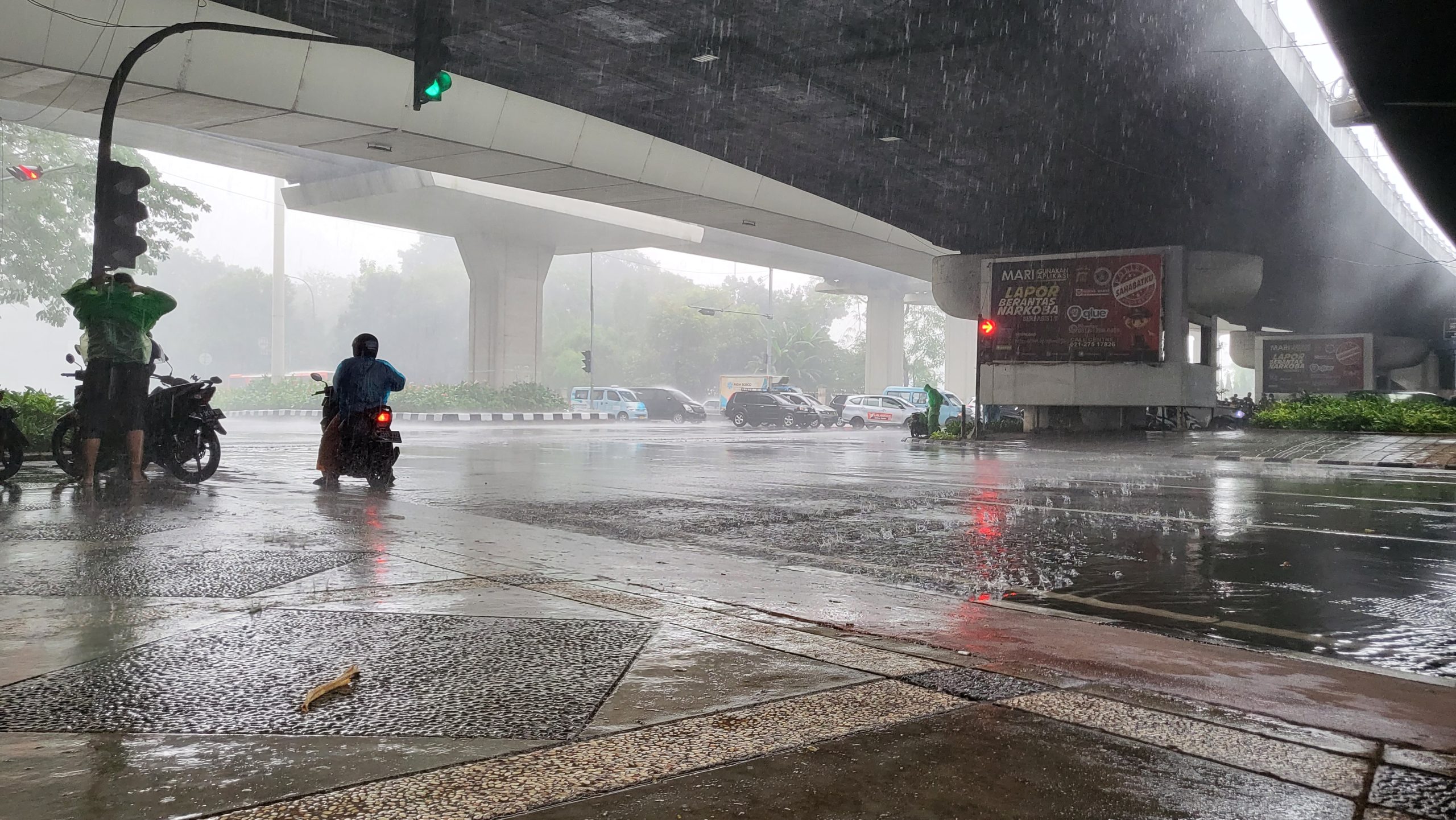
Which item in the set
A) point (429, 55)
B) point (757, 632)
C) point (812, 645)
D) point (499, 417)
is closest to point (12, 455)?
point (429, 55)

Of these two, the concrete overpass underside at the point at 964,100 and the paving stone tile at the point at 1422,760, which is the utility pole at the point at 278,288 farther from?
the paving stone tile at the point at 1422,760

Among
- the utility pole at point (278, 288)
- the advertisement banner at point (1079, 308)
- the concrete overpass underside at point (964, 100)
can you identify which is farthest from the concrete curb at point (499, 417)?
the advertisement banner at point (1079, 308)

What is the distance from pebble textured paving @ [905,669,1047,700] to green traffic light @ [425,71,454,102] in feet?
36.5

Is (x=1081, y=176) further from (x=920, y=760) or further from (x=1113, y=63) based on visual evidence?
(x=920, y=760)

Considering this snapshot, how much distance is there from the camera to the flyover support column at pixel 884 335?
6838 cm

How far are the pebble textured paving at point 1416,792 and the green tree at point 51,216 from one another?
43.3 m

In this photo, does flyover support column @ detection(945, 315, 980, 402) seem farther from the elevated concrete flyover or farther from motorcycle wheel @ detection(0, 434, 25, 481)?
motorcycle wheel @ detection(0, 434, 25, 481)

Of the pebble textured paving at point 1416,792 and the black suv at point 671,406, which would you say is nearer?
the pebble textured paving at point 1416,792

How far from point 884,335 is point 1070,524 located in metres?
59.7

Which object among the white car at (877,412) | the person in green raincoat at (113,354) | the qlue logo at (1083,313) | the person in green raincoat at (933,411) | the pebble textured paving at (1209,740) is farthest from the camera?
the white car at (877,412)

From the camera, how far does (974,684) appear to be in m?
3.82

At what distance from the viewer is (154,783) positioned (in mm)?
2750

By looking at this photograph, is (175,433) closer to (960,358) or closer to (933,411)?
(933,411)

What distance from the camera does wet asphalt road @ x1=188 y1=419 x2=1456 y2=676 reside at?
565 centimetres
